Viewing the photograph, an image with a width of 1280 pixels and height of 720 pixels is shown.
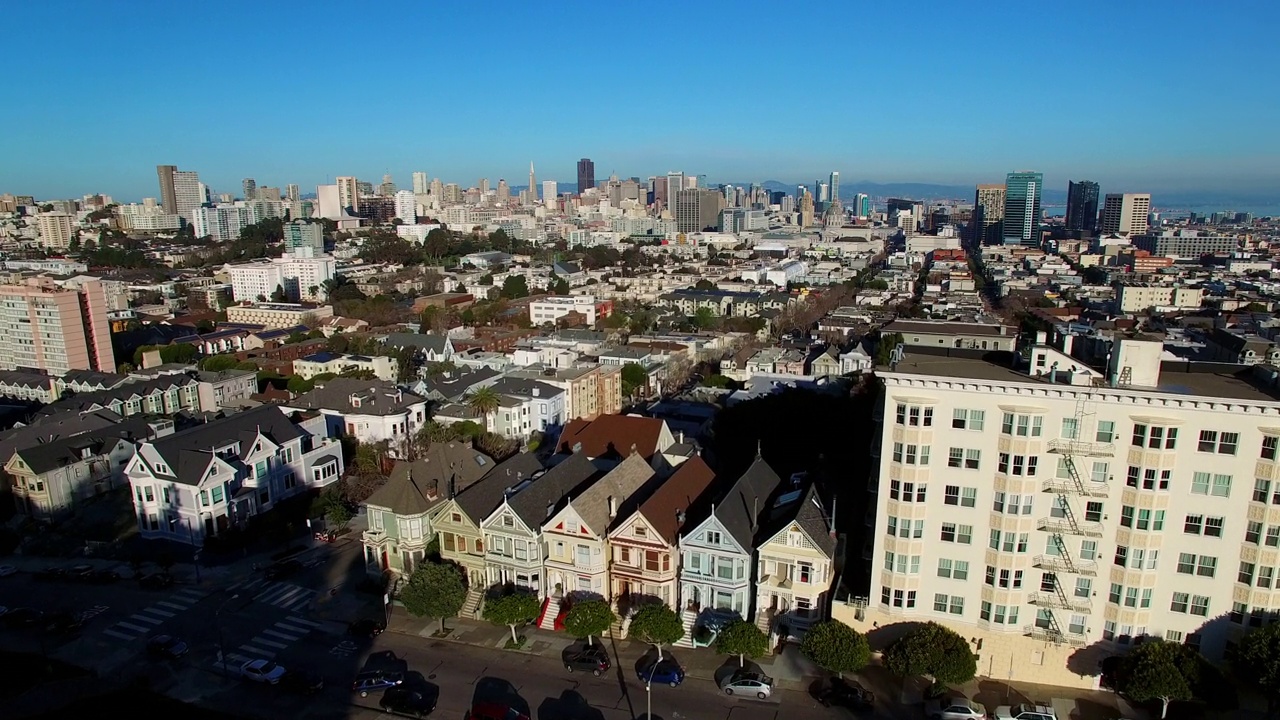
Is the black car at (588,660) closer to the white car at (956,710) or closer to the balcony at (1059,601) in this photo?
the white car at (956,710)

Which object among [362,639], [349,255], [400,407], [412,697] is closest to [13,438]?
[400,407]

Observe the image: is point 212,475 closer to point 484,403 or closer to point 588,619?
point 484,403

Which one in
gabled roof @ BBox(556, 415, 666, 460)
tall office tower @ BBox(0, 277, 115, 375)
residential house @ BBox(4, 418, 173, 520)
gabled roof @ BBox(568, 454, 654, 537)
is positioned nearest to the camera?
gabled roof @ BBox(568, 454, 654, 537)

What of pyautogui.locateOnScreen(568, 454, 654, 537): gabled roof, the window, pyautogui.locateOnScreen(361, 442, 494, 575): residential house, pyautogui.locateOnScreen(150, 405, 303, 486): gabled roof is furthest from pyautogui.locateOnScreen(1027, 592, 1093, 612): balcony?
pyautogui.locateOnScreen(150, 405, 303, 486): gabled roof

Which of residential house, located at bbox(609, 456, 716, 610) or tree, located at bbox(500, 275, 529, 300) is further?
tree, located at bbox(500, 275, 529, 300)

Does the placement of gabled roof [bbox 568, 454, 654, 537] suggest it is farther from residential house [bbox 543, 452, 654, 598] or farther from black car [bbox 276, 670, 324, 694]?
black car [bbox 276, 670, 324, 694]

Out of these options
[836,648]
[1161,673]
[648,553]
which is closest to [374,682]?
[648,553]

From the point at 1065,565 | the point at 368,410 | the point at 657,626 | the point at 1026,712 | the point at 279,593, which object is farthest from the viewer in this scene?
the point at 368,410
